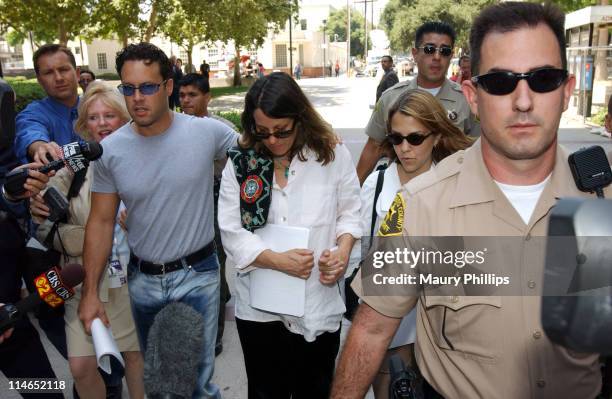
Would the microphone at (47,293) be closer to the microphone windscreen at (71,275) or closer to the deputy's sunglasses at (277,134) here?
the microphone windscreen at (71,275)

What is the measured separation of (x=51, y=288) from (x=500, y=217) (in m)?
1.63

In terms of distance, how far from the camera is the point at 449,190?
1680 mm

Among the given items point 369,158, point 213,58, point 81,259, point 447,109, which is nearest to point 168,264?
point 81,259

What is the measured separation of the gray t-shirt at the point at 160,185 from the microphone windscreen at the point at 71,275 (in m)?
0.63

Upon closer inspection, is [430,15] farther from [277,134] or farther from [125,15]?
[277,134]

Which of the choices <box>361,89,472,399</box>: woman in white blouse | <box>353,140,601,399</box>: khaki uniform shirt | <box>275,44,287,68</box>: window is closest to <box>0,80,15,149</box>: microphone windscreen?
<box>353,140,601,399</box>: khaki uniform shirt

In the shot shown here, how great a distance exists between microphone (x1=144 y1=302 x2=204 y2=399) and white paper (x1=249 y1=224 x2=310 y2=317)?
824 millimetres

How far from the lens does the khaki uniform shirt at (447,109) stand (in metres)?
4.00

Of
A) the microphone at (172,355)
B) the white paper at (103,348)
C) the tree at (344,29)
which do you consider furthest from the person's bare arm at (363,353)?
the tree at (344,29)

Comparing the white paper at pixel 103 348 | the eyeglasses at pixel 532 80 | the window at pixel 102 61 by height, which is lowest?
the white paper at pixel 103 348

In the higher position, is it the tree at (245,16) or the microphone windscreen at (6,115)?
the tree at (245,16)

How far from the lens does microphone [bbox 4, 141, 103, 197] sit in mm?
2447

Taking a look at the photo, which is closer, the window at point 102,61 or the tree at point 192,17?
the tree at point 192,17

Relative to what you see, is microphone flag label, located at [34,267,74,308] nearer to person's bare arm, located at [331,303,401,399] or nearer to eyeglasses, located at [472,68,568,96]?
person's bare arm, located at [331,303,401,399]
